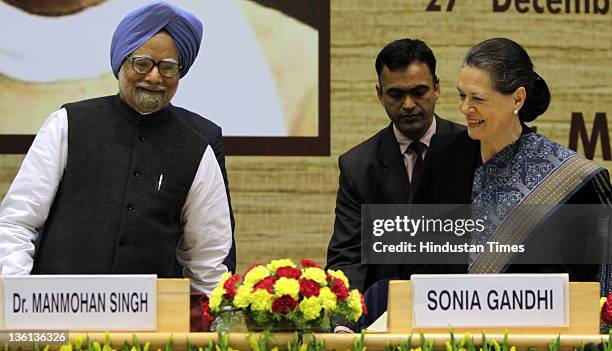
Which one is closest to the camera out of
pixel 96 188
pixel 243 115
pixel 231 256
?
pixel 96 188

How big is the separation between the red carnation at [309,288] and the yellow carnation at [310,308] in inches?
0.7

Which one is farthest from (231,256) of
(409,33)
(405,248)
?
(409,33)

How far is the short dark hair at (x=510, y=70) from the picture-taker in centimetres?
298

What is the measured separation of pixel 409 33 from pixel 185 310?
2.21 m

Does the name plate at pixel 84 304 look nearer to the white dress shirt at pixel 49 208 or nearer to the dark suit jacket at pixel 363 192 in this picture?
the white dress shirt at pixel 49 208

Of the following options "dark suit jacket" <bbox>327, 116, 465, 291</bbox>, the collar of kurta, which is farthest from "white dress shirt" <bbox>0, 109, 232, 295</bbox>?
"dark suit jacket" <bbox>327, 116, 465, 291</bbox>

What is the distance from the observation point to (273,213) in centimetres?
441

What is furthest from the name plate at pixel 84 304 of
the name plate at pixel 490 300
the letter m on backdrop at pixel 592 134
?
the letter m on backdrop at pixel 592 134

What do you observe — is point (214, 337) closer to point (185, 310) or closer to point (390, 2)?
point (185, 310)

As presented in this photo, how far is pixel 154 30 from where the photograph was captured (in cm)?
292

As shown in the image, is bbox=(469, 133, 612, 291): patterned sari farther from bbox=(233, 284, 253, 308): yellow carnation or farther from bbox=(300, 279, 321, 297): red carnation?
bbox=(233, 284, 253, 308): yellow carnation

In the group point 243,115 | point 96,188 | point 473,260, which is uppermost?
point 243,115

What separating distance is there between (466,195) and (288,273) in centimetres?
79

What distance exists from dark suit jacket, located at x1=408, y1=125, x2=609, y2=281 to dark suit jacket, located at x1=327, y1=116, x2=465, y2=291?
0.44 ft
